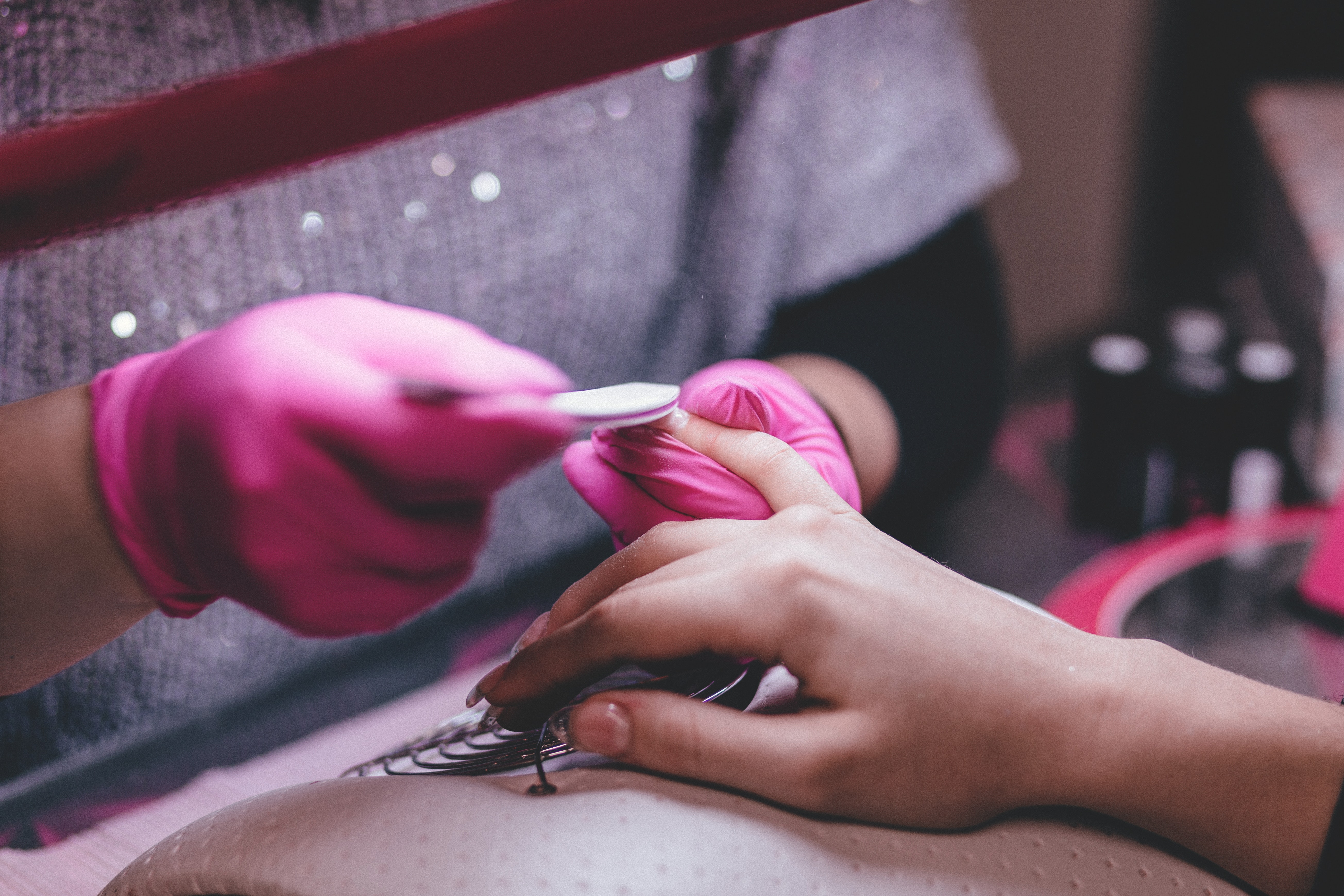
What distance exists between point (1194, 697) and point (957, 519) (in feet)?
0.72

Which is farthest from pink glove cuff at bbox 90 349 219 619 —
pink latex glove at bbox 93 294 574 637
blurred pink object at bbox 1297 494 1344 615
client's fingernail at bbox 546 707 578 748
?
blurred pink object at bbox 1297 494 1344 615

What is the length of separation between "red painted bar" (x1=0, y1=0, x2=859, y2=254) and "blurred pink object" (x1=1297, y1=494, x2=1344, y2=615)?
0.46 m

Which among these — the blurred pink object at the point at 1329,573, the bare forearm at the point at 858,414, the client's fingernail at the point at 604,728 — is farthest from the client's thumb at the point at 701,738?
the blurred pink object at the point at 1329,573

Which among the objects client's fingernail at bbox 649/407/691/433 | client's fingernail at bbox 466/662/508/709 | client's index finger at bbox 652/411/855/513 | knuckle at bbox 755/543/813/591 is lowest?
client's fingernail at bbox 466/662/508/709

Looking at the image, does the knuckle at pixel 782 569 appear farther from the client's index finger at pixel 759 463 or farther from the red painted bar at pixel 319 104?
the red painted bar at pixel 319 104

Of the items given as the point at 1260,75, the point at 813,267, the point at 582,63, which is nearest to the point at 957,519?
the point at 813,267

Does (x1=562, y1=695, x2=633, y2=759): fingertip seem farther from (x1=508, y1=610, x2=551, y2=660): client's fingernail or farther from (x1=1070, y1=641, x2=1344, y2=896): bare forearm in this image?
(x1=1070, y1=641, x2=1344, y2=896): bare forearm

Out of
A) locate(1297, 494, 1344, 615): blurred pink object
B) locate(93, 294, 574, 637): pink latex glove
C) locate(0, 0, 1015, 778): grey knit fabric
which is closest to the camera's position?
locate(93, 294, 574, 637): pink latex glove


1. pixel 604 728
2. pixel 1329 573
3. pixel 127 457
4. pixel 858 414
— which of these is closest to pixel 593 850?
pixel 604 728

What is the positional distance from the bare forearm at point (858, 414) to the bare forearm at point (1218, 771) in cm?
11

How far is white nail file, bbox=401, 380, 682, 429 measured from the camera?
0.22m

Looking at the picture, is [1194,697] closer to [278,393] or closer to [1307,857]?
[1307,857]

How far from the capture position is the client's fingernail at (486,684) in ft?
0.86

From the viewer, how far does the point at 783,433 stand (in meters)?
0.32
